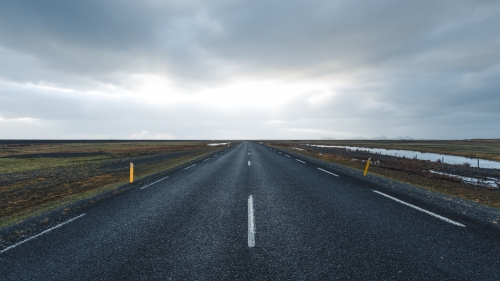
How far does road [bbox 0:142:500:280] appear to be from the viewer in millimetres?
3500

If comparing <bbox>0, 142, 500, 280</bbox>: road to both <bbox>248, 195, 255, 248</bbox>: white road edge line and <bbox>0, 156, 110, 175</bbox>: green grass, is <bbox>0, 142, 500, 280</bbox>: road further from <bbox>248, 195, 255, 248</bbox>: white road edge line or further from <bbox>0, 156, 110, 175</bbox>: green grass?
<bbox>0, 156, 110, 175</bbox>: green grass

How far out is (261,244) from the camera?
4379mm

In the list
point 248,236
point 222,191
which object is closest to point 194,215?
point 248,236

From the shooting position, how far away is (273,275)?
11.1 feet

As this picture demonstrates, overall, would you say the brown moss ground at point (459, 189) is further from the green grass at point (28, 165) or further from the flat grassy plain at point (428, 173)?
the green grass at point (28, 165)

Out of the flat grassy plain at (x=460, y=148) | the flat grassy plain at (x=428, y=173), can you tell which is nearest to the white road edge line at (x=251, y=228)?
the flat grassy plain at (x=428, y=173)

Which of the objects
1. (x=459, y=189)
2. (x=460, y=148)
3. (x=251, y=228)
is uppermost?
(x=460, y=148)

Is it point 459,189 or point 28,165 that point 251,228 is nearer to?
point 459,189

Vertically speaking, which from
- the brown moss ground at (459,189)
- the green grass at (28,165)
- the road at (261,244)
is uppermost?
the road at (261,244)

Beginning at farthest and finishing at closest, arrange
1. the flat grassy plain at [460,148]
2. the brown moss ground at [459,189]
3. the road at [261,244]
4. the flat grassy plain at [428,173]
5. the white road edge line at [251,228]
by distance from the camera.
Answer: the flat grassy plain at [460,148] → the flat grassy plain at [428,173] → the brown moss ground at [459,189] → the white road edge line at [251,228] → the road at [261,244]

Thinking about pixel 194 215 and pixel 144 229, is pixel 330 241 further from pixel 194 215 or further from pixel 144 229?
pixel 144 229

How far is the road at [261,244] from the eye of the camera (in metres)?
3.50

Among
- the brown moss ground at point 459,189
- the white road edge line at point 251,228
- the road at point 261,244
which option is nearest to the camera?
the road at point 261,244

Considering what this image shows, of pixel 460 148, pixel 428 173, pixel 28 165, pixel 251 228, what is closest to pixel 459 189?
pixel 428 173
